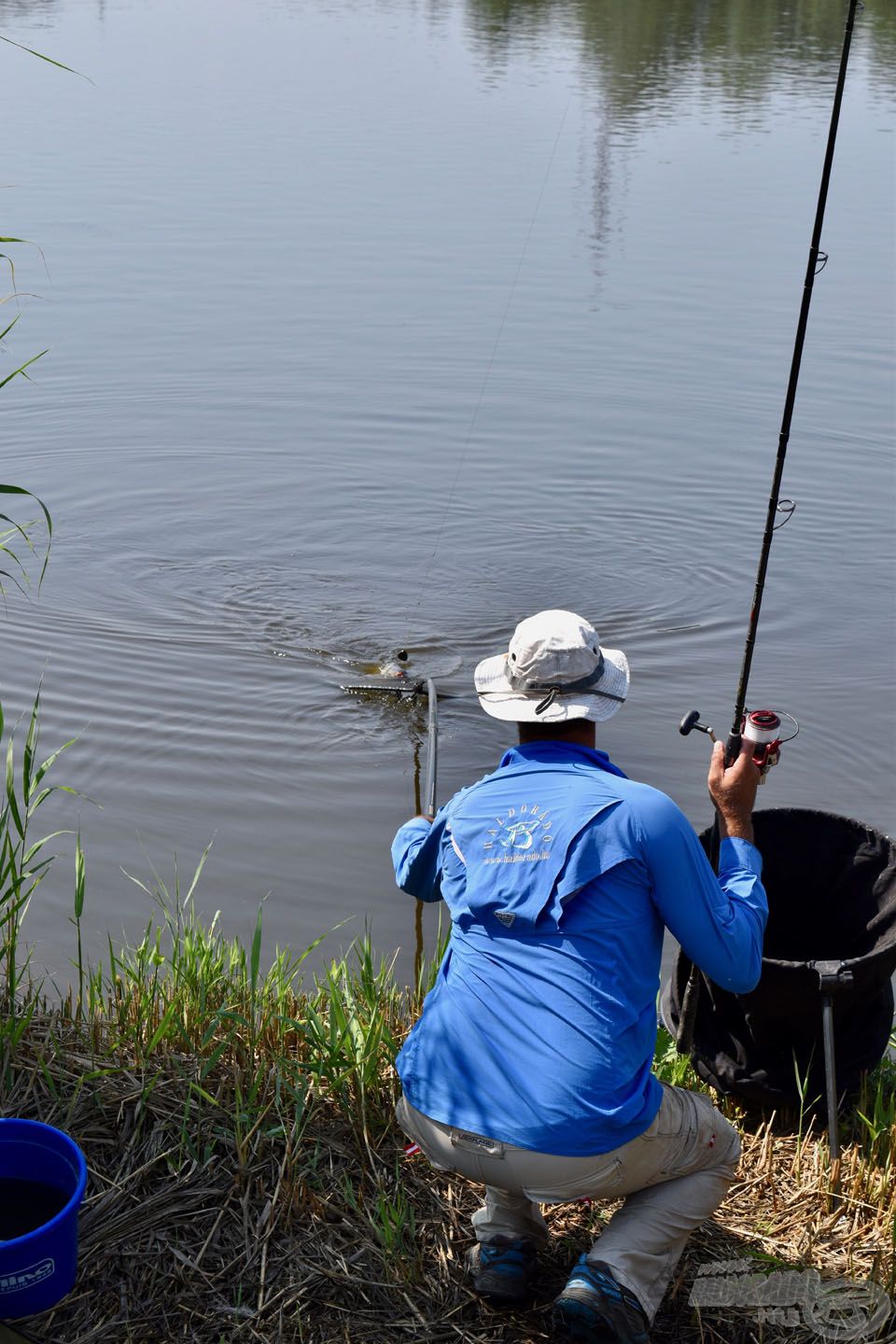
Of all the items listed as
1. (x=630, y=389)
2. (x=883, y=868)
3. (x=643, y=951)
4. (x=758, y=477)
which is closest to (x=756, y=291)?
(x=630, y=389)

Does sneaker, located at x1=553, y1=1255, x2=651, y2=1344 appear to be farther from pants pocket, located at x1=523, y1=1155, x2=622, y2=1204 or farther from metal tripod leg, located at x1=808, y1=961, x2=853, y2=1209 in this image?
metal tripod leg, located at x1=808, y1=961, x2=853, y2=1209

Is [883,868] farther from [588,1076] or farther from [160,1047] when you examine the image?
[160,1047]

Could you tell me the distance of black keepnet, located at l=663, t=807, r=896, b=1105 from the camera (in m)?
3.34

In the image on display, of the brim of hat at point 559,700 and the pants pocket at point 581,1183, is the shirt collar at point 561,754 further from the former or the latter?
the pants pocket at point 581,1183

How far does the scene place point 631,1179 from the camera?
2771 millimetres

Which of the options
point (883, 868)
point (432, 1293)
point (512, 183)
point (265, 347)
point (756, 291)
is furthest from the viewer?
point (512, 183)

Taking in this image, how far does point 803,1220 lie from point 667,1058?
2.14ft

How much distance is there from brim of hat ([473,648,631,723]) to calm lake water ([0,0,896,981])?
215cm

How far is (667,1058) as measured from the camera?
370 centimetres

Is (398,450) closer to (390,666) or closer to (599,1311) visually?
(390,666)

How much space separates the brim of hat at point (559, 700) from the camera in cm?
284

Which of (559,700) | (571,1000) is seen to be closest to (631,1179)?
(571,1000)

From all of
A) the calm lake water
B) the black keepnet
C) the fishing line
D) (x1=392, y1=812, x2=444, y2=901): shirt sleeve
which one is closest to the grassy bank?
the black keepnet

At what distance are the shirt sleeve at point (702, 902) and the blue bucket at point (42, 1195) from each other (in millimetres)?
1175
